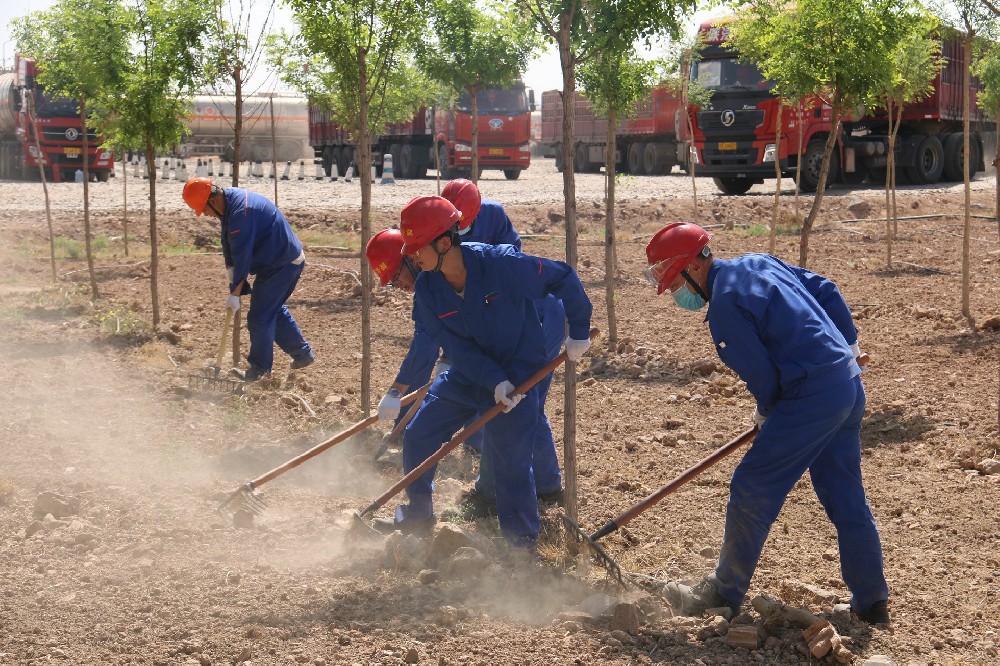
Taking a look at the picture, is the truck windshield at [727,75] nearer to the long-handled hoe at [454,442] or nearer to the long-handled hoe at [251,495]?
the long-handled hoe at [251,495]

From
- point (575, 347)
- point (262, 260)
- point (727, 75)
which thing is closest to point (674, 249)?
point (575, 347)

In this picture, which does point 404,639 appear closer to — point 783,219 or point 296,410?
point 296,410

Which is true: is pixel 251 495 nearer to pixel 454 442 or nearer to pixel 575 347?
pixel 454 442

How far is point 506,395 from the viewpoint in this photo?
4.75m

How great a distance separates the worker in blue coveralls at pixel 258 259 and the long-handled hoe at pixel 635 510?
4.12 m

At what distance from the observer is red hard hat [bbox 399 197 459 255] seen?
14.9 feet

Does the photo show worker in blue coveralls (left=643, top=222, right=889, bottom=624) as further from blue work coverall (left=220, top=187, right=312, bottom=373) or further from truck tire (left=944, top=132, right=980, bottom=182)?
truck tire (left=944, top=132, right=980, bottom=182)

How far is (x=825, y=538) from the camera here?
212 inches

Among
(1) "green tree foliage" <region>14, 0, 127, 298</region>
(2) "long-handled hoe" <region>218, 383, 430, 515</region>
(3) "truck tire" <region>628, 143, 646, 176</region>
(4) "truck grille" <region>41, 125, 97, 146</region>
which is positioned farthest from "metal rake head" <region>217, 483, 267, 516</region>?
(3) "truck tire" <region>628, 143, 646, 176</region>

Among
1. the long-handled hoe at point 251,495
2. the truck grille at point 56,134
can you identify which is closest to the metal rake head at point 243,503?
the long-handled hoe at point 251,495

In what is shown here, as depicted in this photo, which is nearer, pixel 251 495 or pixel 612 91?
pixel 251 495

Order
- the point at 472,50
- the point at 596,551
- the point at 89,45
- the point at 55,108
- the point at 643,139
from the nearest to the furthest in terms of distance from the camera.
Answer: the point at 596,551 < the point at 89,45 < the point at 472,50 < the point at 55,108 < the point at 643,139

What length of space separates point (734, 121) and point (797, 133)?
4.39 feet

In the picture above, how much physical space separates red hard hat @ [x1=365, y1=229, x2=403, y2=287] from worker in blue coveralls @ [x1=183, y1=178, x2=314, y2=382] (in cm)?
305
